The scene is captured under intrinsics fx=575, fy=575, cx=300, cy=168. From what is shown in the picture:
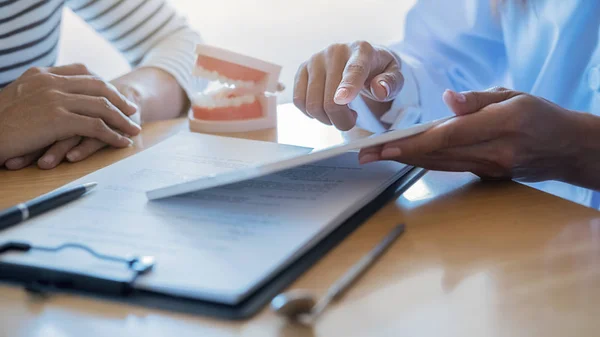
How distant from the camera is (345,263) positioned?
0.42m

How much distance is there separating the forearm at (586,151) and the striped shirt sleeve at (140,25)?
2.51 feet

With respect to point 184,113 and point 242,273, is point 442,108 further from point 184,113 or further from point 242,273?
point 242,273

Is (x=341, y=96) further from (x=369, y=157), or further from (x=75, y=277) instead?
(x=75, y=277)

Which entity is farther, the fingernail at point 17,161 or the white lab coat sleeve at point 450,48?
the white lab coat sleeve at point 450,48

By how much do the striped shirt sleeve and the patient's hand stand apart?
370mm

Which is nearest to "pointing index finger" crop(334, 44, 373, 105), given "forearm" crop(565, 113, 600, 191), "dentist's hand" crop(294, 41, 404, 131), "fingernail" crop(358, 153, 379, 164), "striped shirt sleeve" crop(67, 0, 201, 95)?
"dentist's hand" crop(294, 41, 404, 131)

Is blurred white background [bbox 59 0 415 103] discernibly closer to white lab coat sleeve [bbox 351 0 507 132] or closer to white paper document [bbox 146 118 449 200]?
white lab coat sleeve [bbox 351 0 507 132]

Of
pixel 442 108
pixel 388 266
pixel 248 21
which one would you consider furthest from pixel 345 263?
pixel 248 21

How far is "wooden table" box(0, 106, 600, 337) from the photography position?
35cm

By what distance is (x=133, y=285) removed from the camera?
38cm

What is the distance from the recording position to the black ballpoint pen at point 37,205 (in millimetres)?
478

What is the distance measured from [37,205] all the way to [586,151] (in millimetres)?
535

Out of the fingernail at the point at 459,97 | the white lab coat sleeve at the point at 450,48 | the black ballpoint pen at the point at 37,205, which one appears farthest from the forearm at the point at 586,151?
the black ballpoint pen at the point at 37,205

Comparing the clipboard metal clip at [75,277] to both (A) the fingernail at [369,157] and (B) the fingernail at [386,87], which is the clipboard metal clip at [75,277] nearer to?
(A) the fingernail at [369,157]
